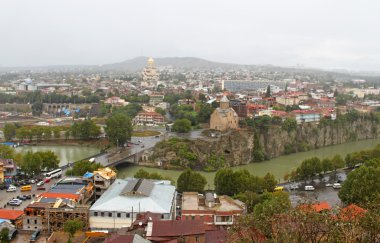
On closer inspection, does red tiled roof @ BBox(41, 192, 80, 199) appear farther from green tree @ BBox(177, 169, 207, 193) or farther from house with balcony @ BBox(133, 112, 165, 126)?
house with balcony @ BBox(133, 112, 165, 126)

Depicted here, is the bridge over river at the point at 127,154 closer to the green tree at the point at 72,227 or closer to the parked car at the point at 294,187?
the parked car at the point at 294,187

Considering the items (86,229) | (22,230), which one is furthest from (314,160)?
(22,230)

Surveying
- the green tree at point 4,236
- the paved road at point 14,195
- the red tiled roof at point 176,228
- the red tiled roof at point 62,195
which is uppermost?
the red tiled roof at point 176,228

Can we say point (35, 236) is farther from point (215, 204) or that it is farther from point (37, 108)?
point (37, 108)

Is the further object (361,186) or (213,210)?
(361,186)

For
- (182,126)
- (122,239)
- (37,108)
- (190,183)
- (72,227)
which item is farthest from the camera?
(37,108)

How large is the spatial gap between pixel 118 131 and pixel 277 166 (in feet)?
24.4

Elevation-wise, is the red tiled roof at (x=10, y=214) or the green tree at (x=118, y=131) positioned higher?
the green tree at (x=118, y=131)

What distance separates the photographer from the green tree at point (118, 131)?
19.9 m

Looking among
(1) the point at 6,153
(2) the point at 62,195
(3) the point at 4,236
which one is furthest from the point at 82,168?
(3) the point at 4,236

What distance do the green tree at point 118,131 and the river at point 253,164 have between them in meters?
1.16

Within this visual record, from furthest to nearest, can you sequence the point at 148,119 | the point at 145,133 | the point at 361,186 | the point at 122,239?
the point at 148,119
the point at 145,133
the point at 361,186
the point at 122,239

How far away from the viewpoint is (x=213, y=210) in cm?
989

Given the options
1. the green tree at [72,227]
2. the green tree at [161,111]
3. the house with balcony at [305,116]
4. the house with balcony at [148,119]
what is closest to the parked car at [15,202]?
the green tree at [72,227]
